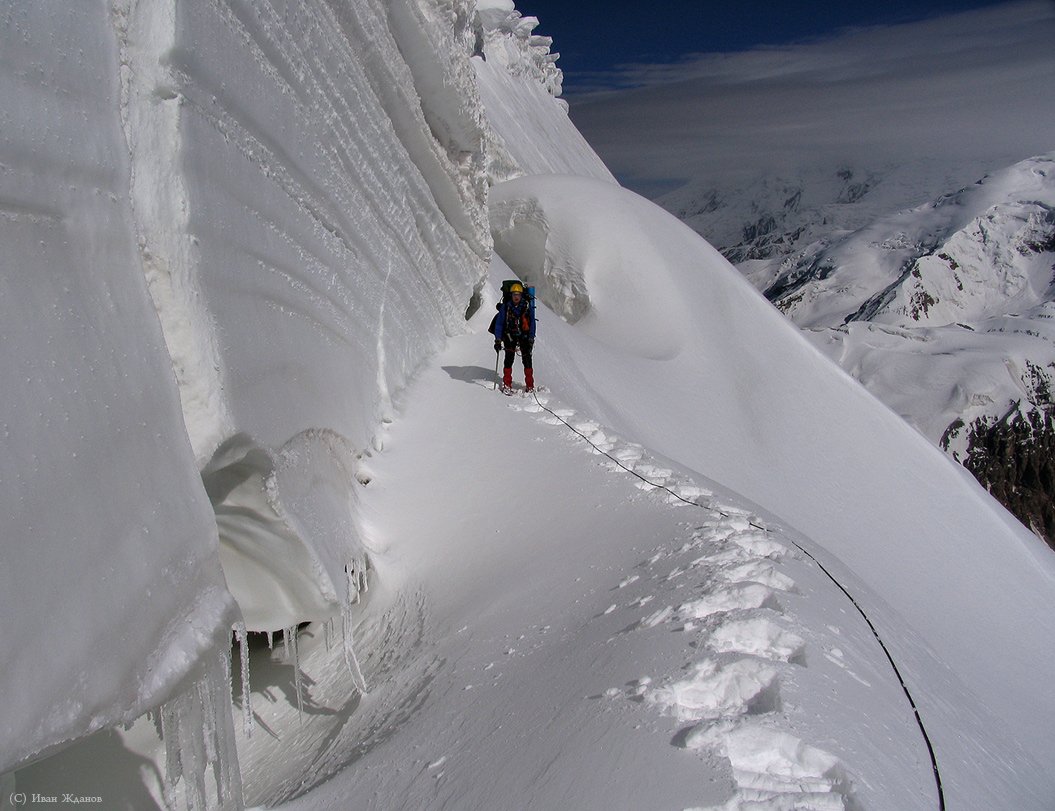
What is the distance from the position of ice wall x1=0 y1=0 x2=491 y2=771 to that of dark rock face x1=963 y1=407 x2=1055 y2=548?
219 ft

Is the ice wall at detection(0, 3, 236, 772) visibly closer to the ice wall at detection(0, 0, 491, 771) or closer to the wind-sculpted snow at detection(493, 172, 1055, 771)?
the ice wall at detection(0, 0, 491, 771)

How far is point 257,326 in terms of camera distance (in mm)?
3666

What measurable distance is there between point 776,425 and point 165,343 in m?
9.17

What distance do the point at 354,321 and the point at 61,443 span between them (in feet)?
11.3

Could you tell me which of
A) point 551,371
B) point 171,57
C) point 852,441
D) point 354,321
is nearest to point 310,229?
point 354,321

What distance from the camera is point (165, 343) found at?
2.79 metres

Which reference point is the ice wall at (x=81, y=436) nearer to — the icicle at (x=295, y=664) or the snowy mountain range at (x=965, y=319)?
the icicle at (x=295, y=664)

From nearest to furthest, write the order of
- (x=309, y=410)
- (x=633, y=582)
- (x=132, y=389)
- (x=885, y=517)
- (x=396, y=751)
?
1. (x=132, y=389)
2. (x=396, y=751)
3. (x=633, y=582)
4. (x=309, y=410)
5. (x=885, y=517)

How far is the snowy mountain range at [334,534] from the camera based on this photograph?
2176 mm

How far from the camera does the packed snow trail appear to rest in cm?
233

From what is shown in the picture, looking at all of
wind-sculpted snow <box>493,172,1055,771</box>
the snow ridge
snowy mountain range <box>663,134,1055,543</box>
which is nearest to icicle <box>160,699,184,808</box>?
the snow ridge

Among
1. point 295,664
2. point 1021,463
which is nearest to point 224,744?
point 295,664

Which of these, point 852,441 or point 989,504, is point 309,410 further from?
point 989,504

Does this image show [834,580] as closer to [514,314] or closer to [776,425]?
[514,314]
